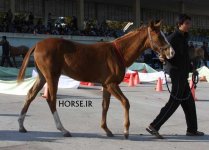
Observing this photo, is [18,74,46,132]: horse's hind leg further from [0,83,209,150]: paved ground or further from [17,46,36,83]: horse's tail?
[17,46,36,83]: horse's tail

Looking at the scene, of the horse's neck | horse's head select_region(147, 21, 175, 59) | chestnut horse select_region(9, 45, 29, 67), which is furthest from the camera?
chestnut horse select_region(9, 45, 29, 67)

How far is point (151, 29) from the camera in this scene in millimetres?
7859

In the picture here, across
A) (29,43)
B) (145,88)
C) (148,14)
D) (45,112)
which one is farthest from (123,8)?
(45,112)

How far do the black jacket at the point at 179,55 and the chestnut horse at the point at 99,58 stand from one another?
0.23m

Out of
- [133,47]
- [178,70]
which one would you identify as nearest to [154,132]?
[178,70]

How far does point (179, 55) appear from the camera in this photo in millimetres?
7934

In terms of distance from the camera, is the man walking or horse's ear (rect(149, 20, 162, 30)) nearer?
horse's ear (rect(149, 20, 162, 30))

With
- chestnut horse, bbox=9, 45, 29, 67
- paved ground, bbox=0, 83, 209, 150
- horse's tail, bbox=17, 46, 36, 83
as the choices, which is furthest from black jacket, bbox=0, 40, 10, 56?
horse's tail, bbox=17, 46, 36, 83

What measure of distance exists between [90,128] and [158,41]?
2164mm

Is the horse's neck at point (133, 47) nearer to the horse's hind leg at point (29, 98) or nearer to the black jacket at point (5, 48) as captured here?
the horse's hind leg at point (29, 98)

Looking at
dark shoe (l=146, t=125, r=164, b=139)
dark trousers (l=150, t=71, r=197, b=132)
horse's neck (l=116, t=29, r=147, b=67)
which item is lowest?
dark shoe (l=146, t=125, r=164, b=139)

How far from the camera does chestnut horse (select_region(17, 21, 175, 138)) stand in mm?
7805

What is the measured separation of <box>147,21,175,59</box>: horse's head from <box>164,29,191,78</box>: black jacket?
0.70 ft

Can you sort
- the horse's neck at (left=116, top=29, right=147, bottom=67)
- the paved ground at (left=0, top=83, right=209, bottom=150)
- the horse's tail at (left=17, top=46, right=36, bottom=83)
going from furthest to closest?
the horse's tail at (left=17, top=46, right=36, bottom=83), the horse's neck at (left=116, top=29, right=147, bottom=67), the paved ground at (left=0, top=83, right=209, bottom=150)
